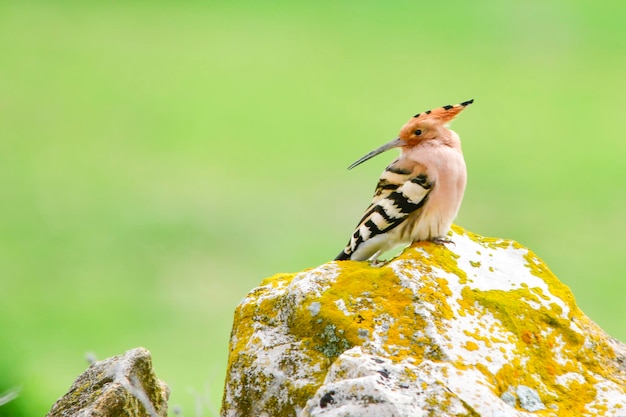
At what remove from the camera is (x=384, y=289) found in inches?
92.8

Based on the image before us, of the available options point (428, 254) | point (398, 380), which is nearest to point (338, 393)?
point (398, 380)

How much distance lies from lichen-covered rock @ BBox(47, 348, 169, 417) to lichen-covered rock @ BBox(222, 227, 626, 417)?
303 mm

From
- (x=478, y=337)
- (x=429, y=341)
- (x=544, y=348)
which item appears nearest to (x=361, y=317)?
(x=429, y=341)

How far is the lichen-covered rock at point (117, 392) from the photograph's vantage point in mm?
2438

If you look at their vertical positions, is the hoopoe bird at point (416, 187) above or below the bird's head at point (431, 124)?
below

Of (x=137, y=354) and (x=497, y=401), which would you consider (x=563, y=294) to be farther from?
(x=137, y=354)

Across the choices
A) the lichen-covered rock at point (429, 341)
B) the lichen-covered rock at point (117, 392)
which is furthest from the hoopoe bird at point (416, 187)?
the lichen-covered rock at point (117, 392)

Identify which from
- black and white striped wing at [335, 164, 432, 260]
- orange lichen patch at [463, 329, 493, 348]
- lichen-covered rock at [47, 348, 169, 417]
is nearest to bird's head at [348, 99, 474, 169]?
black and white striped wing at [335, 164, 432, 260]

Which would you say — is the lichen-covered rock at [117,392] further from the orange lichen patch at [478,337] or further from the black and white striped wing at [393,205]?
the orange lichen patch at [478,337]

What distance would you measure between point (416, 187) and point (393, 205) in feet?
0.32

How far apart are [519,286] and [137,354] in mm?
1161

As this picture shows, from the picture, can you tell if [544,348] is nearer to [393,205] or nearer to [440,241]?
[440,241]

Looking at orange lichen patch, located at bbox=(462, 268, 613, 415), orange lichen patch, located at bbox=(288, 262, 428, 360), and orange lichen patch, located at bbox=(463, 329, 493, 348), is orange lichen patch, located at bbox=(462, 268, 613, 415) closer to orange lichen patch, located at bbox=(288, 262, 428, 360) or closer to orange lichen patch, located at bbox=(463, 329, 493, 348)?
orange lichen patch, located at bbox=(463, 329, 493, 348)

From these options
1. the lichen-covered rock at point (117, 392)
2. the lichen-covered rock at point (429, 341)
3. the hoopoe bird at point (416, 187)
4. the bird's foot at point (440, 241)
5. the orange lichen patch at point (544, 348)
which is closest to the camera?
the lichen-covered rock at point (429, 341)
